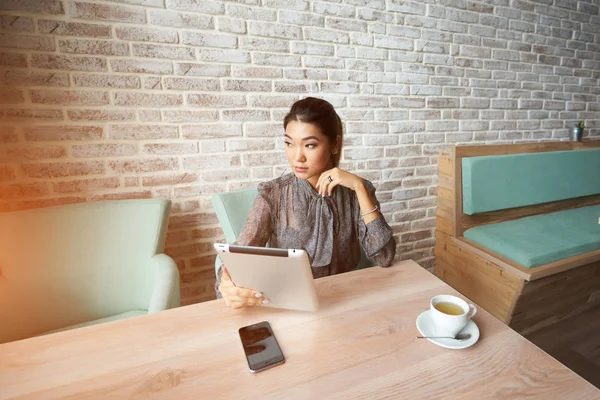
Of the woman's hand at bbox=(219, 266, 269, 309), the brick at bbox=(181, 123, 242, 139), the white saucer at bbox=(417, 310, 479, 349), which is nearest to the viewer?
the white saucer at bbox=(417, 310, 479, 349)

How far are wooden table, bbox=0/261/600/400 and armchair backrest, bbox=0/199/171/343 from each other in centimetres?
67

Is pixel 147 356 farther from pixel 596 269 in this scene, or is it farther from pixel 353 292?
pixel 596 269

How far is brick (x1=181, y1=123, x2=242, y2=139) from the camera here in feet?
6.12

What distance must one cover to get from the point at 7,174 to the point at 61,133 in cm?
30

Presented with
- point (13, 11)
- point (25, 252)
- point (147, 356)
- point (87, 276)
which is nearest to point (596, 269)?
point (147, 356)

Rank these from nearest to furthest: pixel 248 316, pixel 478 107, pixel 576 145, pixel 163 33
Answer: pixel 248 316
pixel 163 33
pixel 478 107
pixel 576 145

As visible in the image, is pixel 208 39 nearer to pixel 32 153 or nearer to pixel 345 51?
pixel 345 51

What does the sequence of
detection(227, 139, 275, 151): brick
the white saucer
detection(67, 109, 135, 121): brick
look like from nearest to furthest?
the white saucer → detection(67, 109, 135, 121): brick → detection(227, 139, 275, 151): brick

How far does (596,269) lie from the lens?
2223mm

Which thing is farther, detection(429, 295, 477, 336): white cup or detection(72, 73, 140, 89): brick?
detection(72, 73, 140, 89): brick

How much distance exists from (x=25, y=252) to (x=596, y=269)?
324 centimetres

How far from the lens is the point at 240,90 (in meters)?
1.92

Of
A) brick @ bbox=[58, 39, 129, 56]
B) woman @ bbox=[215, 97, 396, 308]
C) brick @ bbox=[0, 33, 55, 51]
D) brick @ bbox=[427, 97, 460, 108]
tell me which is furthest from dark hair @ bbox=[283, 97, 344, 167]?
brick @ bbox=[427, 97, 460, 108]

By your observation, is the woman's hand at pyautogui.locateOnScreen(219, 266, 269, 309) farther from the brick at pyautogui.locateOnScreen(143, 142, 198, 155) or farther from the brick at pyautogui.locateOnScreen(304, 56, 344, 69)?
the brick at pyautogui.locateOnScreen(304, 56, 344, 69)
